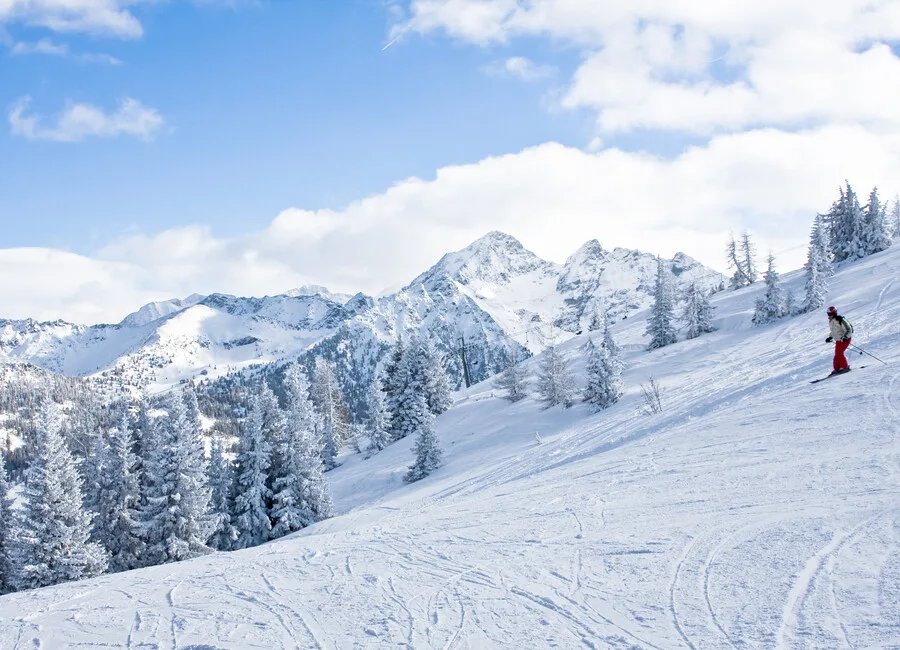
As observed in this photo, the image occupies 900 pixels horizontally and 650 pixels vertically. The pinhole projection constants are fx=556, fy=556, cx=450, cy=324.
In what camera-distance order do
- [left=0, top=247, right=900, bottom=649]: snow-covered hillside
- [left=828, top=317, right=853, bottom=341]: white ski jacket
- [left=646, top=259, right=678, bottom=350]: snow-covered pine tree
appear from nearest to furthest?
[left=0, top=247, right=900, bottom=649]: snow-covered hillside
[left=828, top=317, right=853, bottom=341]: white ski jacket
[left=646, top=259, right=678, bottom=350]: snow-covered pine tree

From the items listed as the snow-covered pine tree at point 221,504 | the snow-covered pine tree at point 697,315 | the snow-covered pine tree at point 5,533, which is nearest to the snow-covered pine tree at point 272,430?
the snow-covered pine tree at point 221,504

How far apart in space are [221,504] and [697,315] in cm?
4021

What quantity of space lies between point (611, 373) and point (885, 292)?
21.3 meters

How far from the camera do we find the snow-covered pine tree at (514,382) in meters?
43.9

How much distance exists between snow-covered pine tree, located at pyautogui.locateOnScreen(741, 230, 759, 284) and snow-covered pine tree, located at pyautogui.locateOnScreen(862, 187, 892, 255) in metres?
21.4

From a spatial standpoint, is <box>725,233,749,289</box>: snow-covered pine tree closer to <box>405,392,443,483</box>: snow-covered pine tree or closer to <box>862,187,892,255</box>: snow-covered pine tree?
<box>862,187,892,255</box>: snow-covered pine tree

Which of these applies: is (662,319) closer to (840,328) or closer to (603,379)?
(603,379)

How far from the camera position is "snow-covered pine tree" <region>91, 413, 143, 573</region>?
29750mm

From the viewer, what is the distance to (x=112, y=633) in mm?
7719

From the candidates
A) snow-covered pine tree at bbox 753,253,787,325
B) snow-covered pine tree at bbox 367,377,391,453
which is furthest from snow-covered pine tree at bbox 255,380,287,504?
snow-covered pine tree at bbox 753,253,787,325

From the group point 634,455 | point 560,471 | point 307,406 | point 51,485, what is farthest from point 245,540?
point 634,455

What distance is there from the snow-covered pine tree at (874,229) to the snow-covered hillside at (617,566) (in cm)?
5756

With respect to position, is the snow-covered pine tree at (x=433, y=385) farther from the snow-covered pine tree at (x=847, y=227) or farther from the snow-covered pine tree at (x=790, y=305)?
the snow-covered pine tree at (x=847, y=227)

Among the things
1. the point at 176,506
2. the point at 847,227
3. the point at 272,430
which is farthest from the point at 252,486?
the point at 847,227
